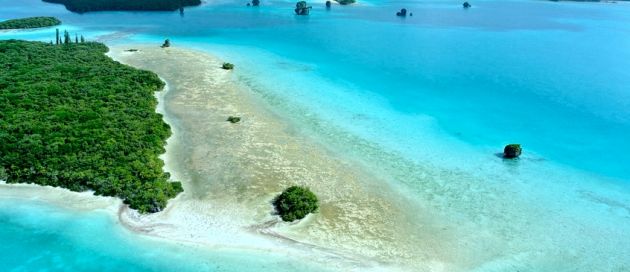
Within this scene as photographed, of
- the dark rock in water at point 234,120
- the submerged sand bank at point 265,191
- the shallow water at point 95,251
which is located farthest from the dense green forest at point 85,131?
the dark rock in water at point 234,120

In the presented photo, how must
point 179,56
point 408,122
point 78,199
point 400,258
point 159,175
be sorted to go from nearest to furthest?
1. point 400,258
2. point 78,199
3. point 159,175
4. point 408,122
5. point 179,56

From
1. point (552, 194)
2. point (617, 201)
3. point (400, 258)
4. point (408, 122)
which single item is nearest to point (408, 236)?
point (400, 258)

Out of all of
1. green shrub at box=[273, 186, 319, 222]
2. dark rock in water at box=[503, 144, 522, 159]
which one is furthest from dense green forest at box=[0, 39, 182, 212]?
dark rock in water at box=[503, 144, 522, 159]

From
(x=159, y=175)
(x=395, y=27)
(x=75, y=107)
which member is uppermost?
(x=395, y=27)

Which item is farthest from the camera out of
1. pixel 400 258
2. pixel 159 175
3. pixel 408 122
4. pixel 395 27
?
pixel 395 27

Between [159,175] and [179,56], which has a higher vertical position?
[179,56]

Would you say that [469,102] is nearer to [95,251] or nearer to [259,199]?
[259,199]

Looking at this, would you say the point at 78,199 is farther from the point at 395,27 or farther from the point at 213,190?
A: the point at 395,27
